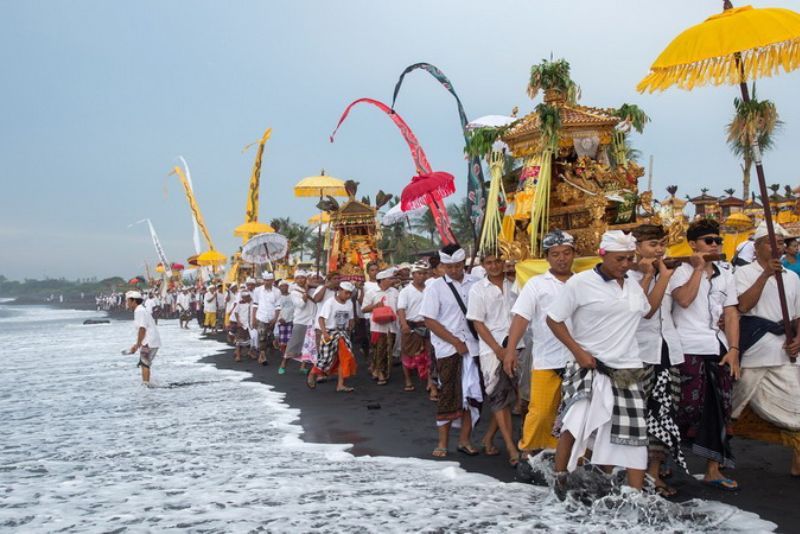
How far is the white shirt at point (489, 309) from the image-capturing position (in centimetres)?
609

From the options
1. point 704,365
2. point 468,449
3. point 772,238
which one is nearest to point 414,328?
point 468,449

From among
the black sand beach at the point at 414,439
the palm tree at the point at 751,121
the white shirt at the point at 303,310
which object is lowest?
the black sand beach at the point at 414,439

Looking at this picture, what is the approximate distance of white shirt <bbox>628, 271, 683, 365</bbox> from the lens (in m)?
4.84

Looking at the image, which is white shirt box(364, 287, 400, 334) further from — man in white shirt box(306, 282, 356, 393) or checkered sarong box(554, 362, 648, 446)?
checkered sarong box(554, 362, 648, 446)

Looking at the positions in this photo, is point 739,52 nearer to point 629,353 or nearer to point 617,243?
point 617,243

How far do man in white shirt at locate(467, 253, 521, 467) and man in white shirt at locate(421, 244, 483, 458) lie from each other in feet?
0.47

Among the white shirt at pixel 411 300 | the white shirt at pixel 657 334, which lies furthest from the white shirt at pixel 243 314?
the white shirt at pixel 657 334

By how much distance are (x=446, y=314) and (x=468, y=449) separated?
1258mm

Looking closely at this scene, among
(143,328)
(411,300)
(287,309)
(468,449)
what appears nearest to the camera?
(468,449)

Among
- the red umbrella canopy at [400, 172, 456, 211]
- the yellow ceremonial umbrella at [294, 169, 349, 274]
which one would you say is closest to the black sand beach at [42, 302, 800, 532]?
the red umbrella canopy at [400, 172, 456, 211]

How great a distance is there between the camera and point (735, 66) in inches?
213

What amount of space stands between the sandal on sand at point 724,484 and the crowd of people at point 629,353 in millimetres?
Answer: 13

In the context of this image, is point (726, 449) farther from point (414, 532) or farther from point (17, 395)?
point (17, 395)

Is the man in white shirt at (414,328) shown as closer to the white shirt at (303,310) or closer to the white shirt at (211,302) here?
the white shirt at (303,310)
